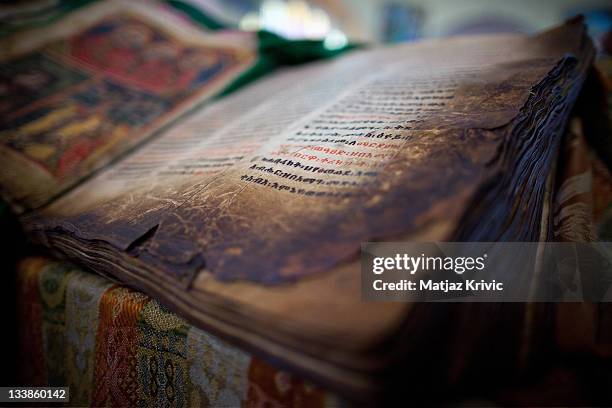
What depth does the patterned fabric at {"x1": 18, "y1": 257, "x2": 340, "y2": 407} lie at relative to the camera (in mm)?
440

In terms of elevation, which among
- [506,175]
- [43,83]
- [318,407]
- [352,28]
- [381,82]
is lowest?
[318,407]

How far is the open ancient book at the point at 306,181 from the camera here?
34 cm

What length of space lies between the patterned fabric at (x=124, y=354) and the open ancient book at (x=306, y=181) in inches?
2.2

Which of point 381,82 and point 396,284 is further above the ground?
point 381,82

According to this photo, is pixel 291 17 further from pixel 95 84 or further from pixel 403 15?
pixel 95 84

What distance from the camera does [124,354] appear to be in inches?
22.7

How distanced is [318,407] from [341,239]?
18 cm

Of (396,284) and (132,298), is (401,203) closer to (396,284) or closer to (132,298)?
Answer: (396,284)

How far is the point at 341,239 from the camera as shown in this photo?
1.28 ft

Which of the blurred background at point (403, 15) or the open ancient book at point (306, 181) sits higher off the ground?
the blurred background at point (403, 15)

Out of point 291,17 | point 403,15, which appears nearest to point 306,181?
point 291,17

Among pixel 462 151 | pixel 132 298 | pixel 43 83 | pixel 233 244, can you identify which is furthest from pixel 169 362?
pixel 43 83

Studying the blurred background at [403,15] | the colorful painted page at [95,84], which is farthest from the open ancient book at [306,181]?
the blurred background at [403,15]

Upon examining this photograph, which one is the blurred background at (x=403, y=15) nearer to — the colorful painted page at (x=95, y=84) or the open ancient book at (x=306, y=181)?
the colorful painted page at (x=95, y=84)
